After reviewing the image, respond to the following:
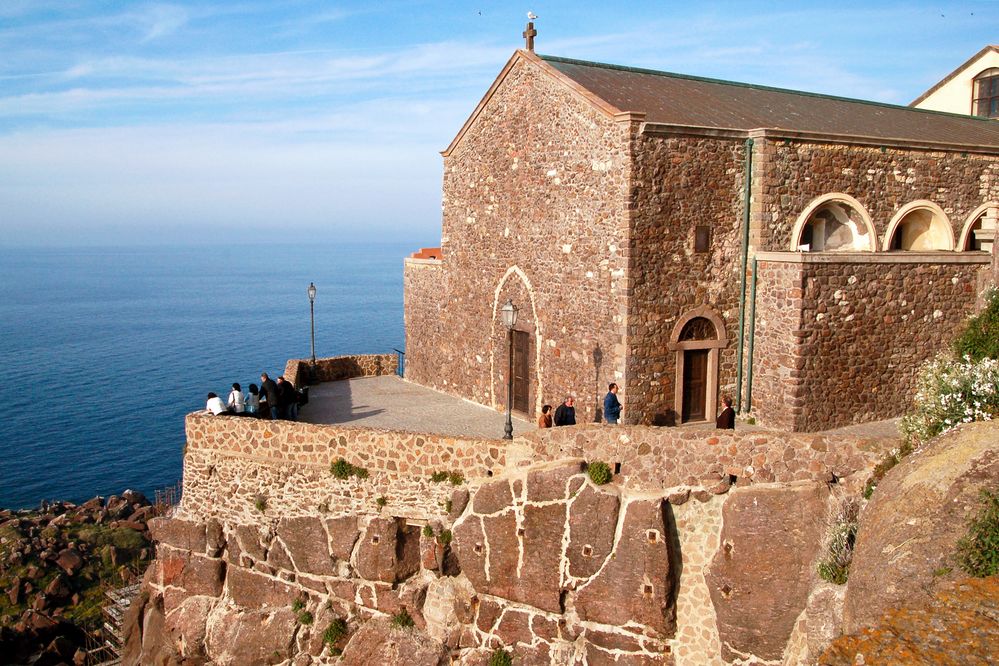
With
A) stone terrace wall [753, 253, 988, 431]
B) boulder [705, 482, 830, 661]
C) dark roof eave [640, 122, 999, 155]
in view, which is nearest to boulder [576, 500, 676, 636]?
boulder [705, 482, 830, 661]

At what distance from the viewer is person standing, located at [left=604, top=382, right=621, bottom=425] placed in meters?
16.2

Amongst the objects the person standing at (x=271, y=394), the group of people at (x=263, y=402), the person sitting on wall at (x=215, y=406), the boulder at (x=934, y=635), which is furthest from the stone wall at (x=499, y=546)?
the boulder at (x=934, y=635)

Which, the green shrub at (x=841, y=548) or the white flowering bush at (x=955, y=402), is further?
the green shrub at (x=841, y=548)

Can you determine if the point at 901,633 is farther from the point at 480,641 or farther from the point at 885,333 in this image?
the point at 885,333

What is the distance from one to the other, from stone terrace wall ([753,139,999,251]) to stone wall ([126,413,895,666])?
21.8 feet

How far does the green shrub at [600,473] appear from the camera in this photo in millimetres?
13641

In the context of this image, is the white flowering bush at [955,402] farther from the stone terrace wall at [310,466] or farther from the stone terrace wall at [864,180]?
the stone terrace wall at [310,466]

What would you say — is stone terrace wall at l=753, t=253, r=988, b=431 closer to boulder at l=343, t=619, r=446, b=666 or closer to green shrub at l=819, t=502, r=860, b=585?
green shrub at l=819, t=502, r=860, b=585

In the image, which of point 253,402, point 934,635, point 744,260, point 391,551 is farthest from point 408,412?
point 934,635

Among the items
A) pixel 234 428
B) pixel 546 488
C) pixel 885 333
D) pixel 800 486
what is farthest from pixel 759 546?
pixel 234 428

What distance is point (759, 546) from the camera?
490 inches

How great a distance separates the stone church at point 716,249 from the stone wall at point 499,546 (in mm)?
3783

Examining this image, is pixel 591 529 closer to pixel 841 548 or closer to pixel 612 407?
pixel 612 407

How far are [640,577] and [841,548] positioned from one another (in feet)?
10.5
